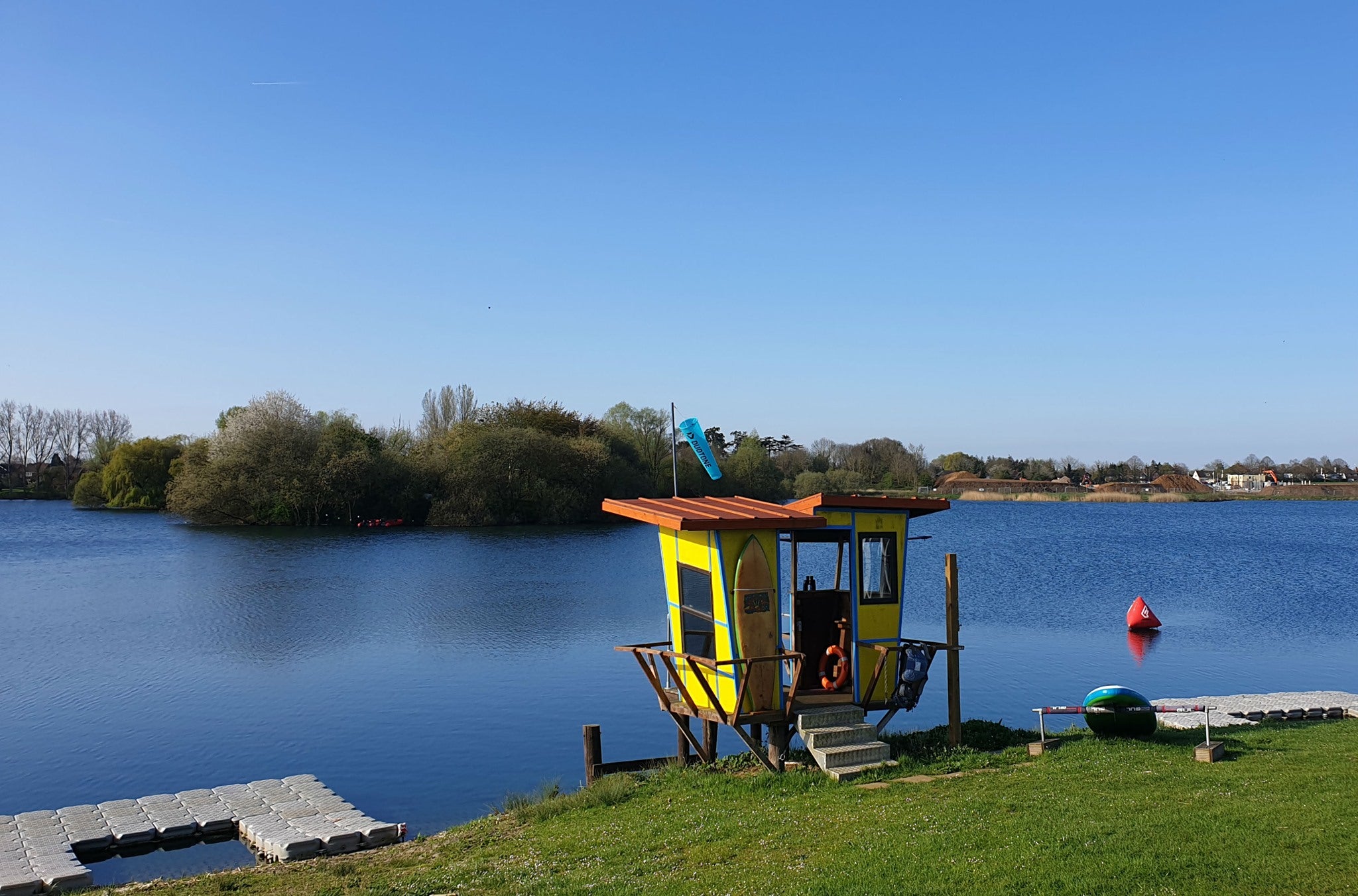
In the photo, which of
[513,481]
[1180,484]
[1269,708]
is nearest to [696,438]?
[1269,708]

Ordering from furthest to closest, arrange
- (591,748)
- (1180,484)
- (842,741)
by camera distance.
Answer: (1180,484) → (591,748) → (842,741)

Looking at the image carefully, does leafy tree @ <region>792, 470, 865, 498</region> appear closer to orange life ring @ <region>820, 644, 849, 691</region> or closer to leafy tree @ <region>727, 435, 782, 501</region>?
leafy tree @ <region>727, 435, 782, 501</region>

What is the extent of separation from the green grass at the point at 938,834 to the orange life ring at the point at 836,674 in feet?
4.56

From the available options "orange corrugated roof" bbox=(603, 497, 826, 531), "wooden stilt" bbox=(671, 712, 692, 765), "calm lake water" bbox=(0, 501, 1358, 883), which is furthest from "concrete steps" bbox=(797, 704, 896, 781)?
"calm lake water" bbox=(0, 501, 1358, 883)

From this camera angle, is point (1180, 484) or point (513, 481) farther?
point (1180, 484)

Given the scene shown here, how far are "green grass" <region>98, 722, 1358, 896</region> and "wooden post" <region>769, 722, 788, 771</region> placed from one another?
23.6 inches

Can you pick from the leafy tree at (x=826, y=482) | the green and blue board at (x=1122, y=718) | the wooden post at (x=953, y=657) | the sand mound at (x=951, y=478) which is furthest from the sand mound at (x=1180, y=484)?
the wooden post at (x=953, y=657)

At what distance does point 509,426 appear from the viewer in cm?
9050

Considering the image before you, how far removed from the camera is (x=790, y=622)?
617 inches

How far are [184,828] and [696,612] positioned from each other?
27.3 ft

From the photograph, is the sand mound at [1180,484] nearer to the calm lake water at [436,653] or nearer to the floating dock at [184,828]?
the calm lake water at [436,653]

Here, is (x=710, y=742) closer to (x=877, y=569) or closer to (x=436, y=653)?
(x=877, y=569)

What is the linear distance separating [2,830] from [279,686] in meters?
10.8

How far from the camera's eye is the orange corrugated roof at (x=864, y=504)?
49.1ft
